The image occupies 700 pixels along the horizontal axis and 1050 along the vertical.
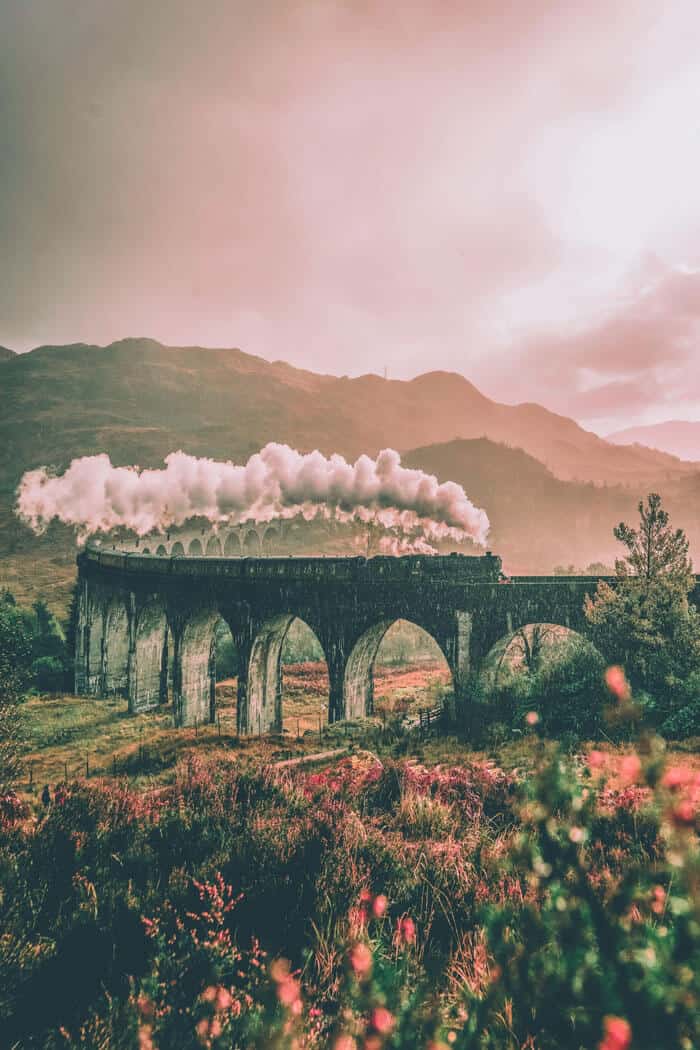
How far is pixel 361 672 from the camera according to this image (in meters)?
23.6

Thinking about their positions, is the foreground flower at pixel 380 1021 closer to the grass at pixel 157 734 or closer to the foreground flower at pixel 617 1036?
the foreground flower at pixel 617 1036

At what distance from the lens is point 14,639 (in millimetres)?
30047

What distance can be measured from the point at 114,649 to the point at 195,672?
1096 centimetres

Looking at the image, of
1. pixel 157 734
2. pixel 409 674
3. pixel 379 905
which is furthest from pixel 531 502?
pixel 379 905

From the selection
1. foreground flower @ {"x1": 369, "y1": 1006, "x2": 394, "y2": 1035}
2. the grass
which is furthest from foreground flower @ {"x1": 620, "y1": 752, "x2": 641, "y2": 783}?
the grass

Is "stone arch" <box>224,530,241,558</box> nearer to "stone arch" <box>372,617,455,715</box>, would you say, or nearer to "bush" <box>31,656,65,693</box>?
"stone arch" <box>372,617,455,715</box>

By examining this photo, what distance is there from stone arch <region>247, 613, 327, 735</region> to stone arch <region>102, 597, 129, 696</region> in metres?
13.5

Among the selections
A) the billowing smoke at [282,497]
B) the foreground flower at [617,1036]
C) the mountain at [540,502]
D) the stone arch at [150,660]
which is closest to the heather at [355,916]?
the foreground flower at [617,1036]

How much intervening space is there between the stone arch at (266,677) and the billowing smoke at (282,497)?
15030 millimetres

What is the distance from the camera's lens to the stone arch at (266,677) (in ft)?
81.0

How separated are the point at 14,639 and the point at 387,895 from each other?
31.9 metres

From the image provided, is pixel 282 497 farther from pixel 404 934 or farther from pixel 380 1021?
pixel 380 1021

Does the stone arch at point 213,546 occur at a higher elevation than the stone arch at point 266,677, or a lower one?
higher

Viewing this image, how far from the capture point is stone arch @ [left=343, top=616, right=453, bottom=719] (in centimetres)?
2250
